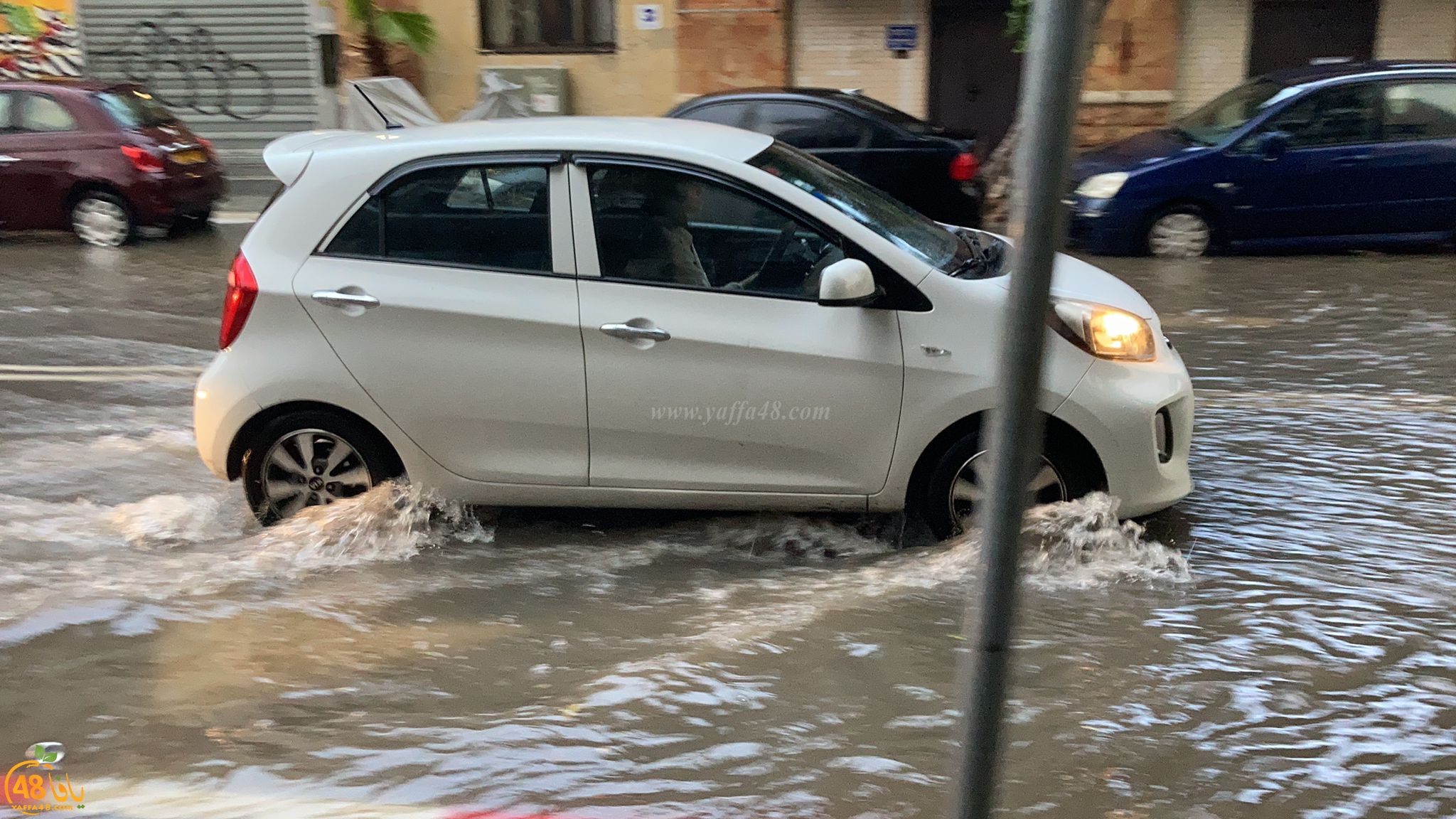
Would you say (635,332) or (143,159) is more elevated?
(143,159)

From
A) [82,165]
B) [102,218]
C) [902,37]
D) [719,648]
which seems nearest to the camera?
[719,648]

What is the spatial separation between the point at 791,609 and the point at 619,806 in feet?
4.36

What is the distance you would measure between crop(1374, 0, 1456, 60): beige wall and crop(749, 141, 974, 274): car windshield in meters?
11.8

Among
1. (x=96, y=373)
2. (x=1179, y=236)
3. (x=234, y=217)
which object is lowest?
(x=96, y=373)

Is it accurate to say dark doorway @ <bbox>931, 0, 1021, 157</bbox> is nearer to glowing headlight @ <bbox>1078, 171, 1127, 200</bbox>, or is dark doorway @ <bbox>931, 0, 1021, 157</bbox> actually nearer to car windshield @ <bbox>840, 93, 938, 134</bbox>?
car windshield @ <bbox>840, 93, 938, 134</bbox>

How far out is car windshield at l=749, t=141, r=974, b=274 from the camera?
5.00 m

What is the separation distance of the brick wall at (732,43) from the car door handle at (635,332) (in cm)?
1165

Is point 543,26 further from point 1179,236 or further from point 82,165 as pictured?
point 1179,236

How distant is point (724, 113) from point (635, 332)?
7.01m

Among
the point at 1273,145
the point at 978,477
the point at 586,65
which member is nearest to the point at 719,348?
the point at 978,477

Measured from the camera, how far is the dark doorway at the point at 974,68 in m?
15.7

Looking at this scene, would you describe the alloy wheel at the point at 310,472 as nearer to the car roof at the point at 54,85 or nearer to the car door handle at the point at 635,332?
the car door handle at the point at 635,332

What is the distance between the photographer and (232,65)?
17.3 metres

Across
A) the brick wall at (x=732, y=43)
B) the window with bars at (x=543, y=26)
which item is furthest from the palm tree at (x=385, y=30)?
the brick wall at (x=732, y=43)
